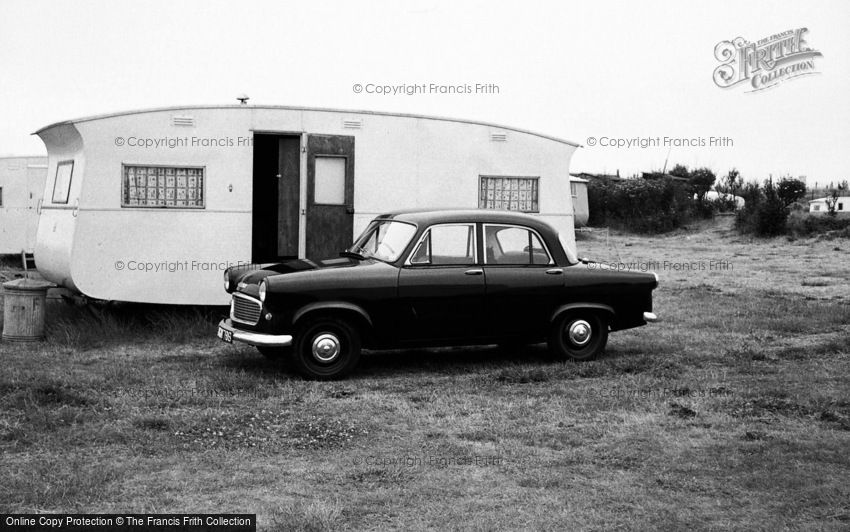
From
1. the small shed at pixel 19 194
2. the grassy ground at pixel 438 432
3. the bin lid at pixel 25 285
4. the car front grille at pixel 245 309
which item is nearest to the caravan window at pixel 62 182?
the bin lid at pixel 25 285

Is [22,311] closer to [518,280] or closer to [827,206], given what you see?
[518,280]

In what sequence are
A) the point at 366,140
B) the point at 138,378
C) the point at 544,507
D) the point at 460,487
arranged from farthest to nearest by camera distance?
the point at 366,140, the point at 138,378, the point at 460,487, the point at 544,507

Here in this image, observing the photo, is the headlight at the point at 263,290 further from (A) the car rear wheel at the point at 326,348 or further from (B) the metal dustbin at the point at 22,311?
(B) the metal dustbin at the point at 22,311

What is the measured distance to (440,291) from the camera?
9.00m

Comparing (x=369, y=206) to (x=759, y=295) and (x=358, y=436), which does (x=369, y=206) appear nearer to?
(x=358, y=436)

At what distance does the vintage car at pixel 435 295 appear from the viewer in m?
8.66

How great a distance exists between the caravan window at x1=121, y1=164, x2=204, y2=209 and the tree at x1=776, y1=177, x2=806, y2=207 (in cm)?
2119

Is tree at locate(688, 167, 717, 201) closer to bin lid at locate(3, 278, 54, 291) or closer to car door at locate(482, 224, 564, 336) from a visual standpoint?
car door at locate(482, 224, 564, 336)

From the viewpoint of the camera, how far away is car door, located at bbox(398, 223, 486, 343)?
29.3 ft

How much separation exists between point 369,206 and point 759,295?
7.20 meters

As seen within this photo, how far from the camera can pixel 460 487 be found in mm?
5426

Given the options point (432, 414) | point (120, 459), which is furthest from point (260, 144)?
A: point (120, 459)

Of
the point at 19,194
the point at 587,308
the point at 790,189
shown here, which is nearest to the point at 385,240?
the point at 587,308

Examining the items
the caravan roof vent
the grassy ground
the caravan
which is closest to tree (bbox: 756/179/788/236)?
the grassy ground
